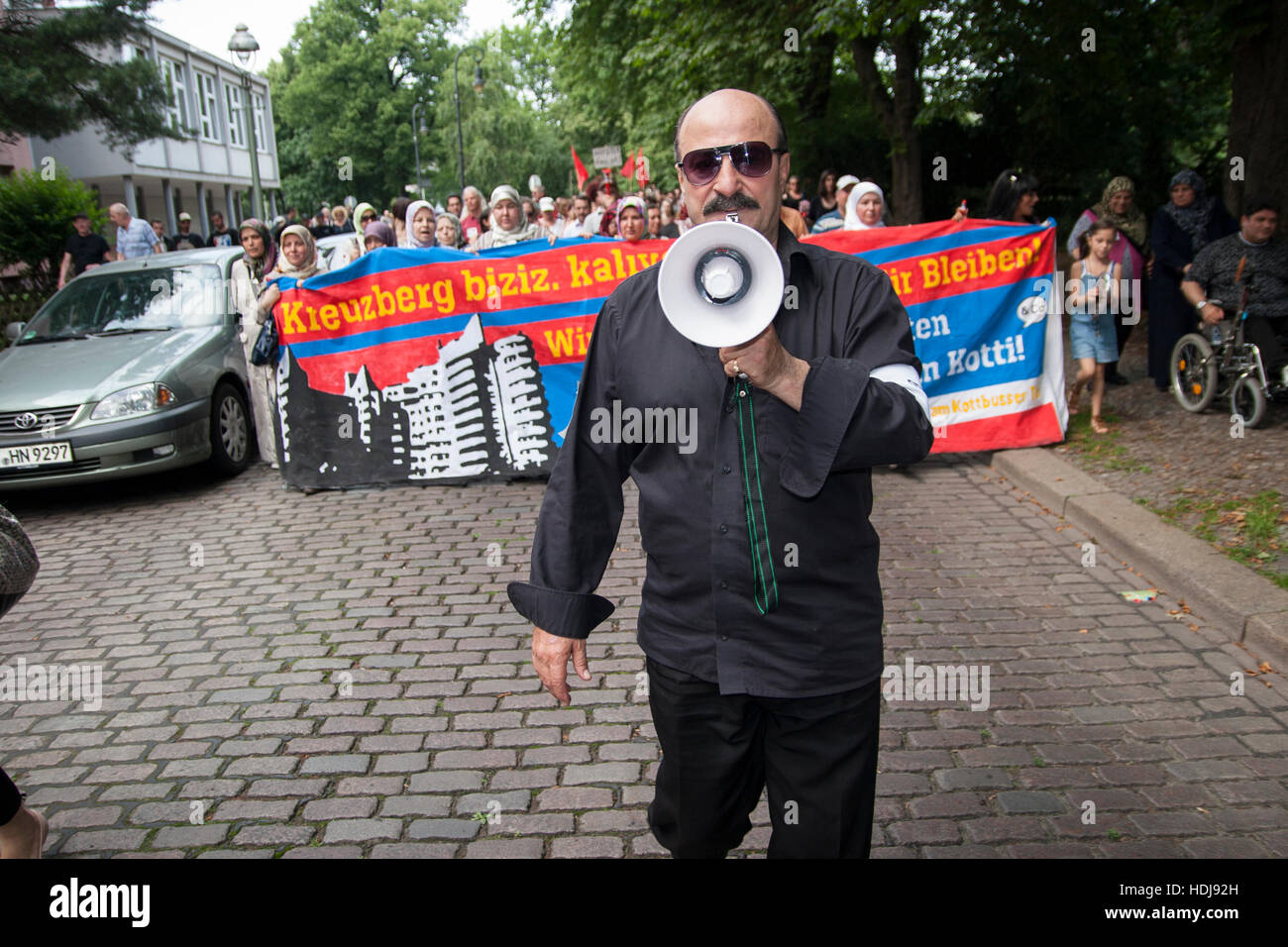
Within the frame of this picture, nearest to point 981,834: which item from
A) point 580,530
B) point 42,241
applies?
Answer: point 580,530

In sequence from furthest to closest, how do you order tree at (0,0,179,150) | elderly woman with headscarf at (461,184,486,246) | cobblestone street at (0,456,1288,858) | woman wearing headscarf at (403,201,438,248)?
tree at (0,0,179,150), elderly woman with headscarf at (461,184,486,246), woman wearing headscarf at (403,201,438,248), cobblestone street at (0,456,1288,858)

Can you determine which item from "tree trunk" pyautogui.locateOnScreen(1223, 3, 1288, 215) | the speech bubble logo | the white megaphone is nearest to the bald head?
the white megaphone

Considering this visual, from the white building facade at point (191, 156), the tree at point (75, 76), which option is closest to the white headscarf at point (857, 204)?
the tree at point (75, 76)

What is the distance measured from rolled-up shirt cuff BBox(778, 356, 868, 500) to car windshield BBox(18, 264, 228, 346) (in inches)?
328

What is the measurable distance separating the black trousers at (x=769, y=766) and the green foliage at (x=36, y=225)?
51.7 ft

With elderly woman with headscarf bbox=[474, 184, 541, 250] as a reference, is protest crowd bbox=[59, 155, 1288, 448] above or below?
below

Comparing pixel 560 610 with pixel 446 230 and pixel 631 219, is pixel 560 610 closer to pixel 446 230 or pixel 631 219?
pixel 446 230

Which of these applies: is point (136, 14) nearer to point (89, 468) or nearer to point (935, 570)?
A: point (89, 468)

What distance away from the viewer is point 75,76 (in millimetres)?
16578

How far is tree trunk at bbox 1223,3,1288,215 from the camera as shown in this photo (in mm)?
9258

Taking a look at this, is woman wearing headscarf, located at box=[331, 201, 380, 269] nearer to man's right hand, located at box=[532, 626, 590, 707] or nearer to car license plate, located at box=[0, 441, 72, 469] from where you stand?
car license plate, located at box=[0, 441, 72, 469]

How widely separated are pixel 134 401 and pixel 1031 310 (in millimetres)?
6943
